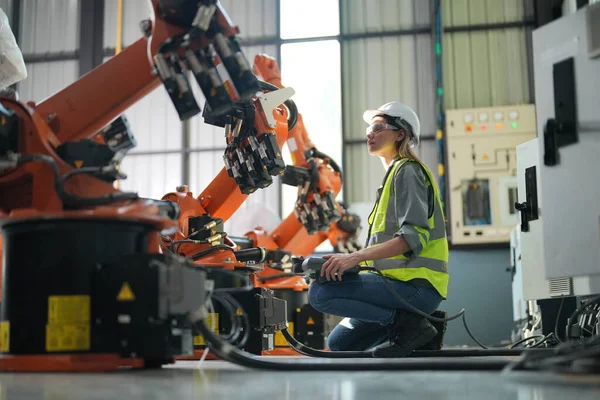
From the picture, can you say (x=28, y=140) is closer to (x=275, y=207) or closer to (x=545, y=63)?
(x=545, y=63)

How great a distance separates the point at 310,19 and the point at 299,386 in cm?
1005

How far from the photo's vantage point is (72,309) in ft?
7.45

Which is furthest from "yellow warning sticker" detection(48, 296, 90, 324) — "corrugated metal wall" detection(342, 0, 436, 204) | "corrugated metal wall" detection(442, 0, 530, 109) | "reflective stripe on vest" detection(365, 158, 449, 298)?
"corrugated metal wall" detection(442, 0, 530, 109)

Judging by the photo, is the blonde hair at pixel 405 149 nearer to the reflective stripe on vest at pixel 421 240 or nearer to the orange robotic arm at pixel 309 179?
the reflective stripe on vest at pixel 421 240

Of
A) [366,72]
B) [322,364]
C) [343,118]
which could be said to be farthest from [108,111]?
[366,72]

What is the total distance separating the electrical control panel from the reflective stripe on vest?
691 cm

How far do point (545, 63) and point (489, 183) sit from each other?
7.93 meters

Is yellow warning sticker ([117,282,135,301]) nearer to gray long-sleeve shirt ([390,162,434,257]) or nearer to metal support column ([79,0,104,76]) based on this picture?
gray long-sleeve shirt ([390,162,434,257])

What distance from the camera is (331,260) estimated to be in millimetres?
3414

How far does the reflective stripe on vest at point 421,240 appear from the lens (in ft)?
11.4

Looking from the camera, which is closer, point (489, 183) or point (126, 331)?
point (126, 331)

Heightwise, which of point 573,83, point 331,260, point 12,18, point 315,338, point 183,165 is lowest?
point 315,338

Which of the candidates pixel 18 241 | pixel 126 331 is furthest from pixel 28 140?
pixel 126 331

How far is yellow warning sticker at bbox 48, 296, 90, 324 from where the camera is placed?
2271 mm
